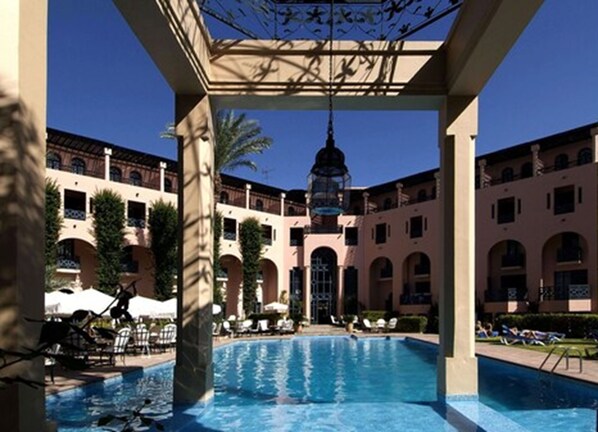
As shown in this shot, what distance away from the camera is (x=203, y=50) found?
8430mm

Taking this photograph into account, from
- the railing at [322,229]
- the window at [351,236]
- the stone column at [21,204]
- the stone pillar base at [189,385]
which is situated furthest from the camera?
the window at [351,236]

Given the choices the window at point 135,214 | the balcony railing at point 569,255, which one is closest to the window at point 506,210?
the balcony railing at point 569,255

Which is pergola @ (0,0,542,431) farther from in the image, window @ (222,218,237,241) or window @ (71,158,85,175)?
window @ (222,218,237,241)

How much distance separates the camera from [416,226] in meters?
36.0

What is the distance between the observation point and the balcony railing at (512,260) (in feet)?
99.8

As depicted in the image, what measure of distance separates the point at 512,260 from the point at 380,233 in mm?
10037

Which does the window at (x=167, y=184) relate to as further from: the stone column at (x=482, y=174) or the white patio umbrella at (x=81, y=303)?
the white patio umbrella at (x=81, y=303)

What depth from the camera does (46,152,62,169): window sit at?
94.7ft

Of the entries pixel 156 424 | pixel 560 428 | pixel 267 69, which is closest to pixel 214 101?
pixel 267 69

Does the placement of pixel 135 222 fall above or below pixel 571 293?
above

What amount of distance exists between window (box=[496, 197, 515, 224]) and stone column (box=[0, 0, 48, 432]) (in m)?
30.4

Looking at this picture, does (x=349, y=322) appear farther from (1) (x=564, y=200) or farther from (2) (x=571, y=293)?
(1) (x=564, y=200)

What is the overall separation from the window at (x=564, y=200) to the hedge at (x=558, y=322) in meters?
5.65

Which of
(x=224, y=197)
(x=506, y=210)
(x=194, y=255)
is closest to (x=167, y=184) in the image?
(x=224, y=197)
